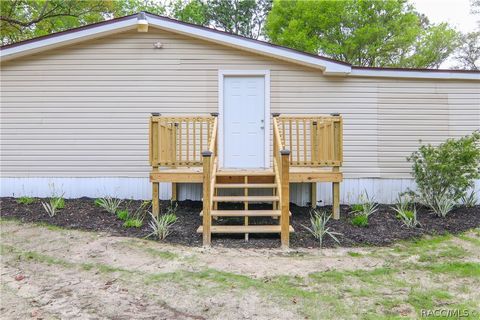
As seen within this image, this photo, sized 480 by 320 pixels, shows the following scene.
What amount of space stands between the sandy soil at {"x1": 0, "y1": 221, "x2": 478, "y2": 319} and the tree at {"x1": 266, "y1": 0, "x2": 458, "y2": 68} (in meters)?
16.4

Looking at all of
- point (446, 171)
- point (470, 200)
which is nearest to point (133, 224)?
point (446, 171)

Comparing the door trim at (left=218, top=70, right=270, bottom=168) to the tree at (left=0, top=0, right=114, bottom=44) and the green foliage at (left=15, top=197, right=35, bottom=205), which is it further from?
the tree at (left=0, top=0, right=114, bottom=44)

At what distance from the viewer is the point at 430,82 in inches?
270

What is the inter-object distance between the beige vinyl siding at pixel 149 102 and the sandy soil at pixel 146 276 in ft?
7.89


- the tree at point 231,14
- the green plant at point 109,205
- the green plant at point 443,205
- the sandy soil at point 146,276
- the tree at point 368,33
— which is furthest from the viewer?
the tree at point 231,14

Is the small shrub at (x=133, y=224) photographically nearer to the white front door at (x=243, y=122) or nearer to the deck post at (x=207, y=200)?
the deck post at (x=207, y=200)

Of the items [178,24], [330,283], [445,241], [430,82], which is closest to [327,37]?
[430,82]

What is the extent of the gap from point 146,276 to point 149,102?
415 centimetres

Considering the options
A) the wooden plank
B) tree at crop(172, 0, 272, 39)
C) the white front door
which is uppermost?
tree at crop(172, 0, 272, 39)

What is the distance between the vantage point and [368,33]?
711 inches

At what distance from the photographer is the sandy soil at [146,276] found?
304 cm

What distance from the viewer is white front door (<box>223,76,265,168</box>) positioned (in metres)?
6.96

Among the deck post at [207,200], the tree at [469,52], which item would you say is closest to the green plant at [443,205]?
the deck post at [207,200]

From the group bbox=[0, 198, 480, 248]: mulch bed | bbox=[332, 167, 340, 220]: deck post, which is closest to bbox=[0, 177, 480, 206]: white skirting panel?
bbox=[0, 198, 480, 248]: mulch bed
